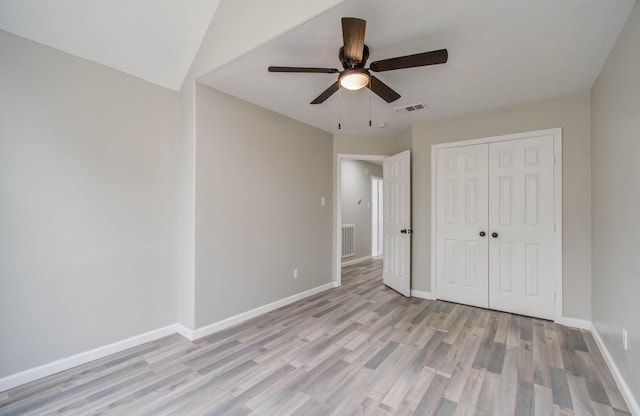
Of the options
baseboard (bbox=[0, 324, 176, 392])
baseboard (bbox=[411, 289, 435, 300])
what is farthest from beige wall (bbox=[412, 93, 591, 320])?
baseboard (bbox=[0, 324, 176, 392])

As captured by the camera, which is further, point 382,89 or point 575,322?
point 575,322

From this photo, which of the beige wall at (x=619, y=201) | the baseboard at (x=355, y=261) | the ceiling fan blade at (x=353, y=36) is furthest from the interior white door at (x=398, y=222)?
the ceiling fan blade at (x=353, y=36)

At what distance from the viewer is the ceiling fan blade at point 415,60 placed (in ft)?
5.77

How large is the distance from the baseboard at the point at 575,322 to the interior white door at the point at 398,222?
1648 mm

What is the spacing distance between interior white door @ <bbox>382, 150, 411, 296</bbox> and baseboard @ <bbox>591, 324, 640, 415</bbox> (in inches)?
75.7

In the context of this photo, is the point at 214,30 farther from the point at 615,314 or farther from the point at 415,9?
the point at 615,314

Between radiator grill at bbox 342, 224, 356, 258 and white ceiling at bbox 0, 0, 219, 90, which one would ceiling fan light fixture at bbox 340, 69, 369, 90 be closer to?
white ceiling at bbox 0, 0, 219, 90

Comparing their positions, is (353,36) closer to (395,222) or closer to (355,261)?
(395,222)

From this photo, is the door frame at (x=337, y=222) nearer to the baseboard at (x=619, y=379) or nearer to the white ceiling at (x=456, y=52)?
the white ceiling at (x=456, y=52)

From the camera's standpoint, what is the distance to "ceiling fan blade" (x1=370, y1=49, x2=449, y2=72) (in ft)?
5.77

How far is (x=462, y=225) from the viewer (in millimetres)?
3664

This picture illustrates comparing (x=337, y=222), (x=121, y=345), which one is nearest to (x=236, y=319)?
(x=121, y=345)

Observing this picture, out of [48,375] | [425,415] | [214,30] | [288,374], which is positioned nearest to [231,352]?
[288,374]

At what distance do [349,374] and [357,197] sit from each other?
4556mm
